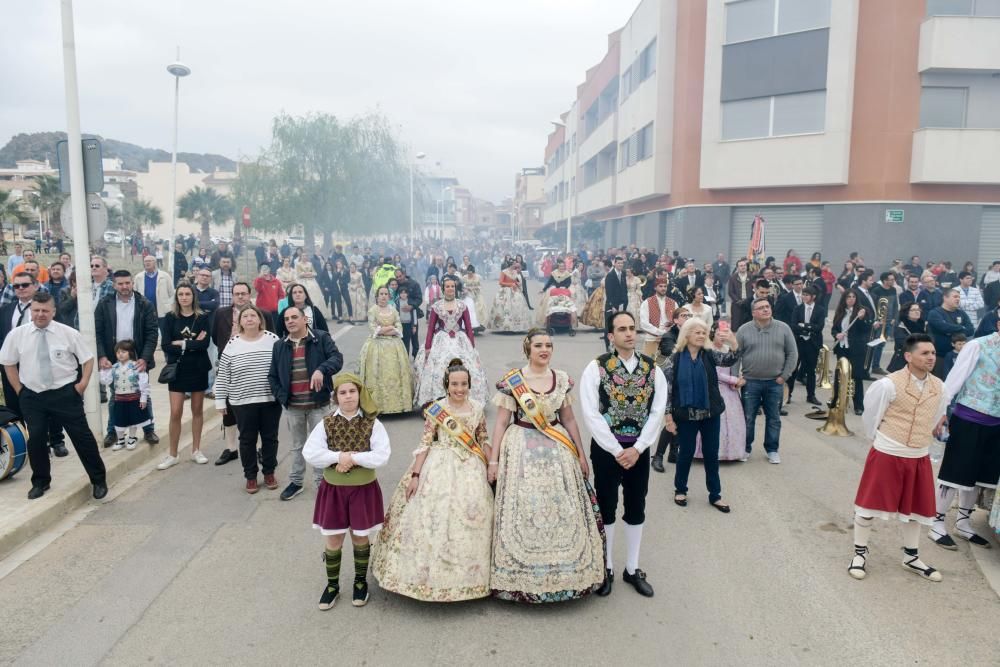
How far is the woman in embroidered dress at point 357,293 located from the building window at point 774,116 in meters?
14.4

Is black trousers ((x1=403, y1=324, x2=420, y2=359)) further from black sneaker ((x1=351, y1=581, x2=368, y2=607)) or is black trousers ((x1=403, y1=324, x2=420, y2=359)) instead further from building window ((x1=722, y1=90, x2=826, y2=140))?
building window ((x1=722, y1=90, x2=826, y2=140))

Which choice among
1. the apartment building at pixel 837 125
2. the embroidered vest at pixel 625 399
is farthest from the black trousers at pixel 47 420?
the apartment building at pixel 837 125

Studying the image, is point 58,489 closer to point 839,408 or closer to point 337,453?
point 337,453

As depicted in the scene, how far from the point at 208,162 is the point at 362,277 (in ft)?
513

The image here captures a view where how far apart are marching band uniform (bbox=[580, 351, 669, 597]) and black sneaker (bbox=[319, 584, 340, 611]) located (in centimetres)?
179

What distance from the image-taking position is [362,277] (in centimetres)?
2095

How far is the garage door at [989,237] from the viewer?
76.5 ft

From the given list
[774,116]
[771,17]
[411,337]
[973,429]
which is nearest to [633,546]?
[973,429]

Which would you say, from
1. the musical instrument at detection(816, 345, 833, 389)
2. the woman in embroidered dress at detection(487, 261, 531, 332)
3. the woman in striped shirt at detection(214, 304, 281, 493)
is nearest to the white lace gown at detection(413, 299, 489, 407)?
the woman in striped shirt at detection(214, 304, 281, 493)

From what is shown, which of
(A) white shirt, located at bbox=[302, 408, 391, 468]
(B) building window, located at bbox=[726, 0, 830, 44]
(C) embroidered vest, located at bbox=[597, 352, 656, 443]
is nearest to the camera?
(A) white shirt, located at bbox=[302, 408, 391, 468]

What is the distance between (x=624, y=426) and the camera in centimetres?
496

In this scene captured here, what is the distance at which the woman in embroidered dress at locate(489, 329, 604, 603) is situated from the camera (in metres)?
4.58

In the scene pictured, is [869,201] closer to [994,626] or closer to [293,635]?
[994,626]

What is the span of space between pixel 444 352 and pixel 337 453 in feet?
16.6
